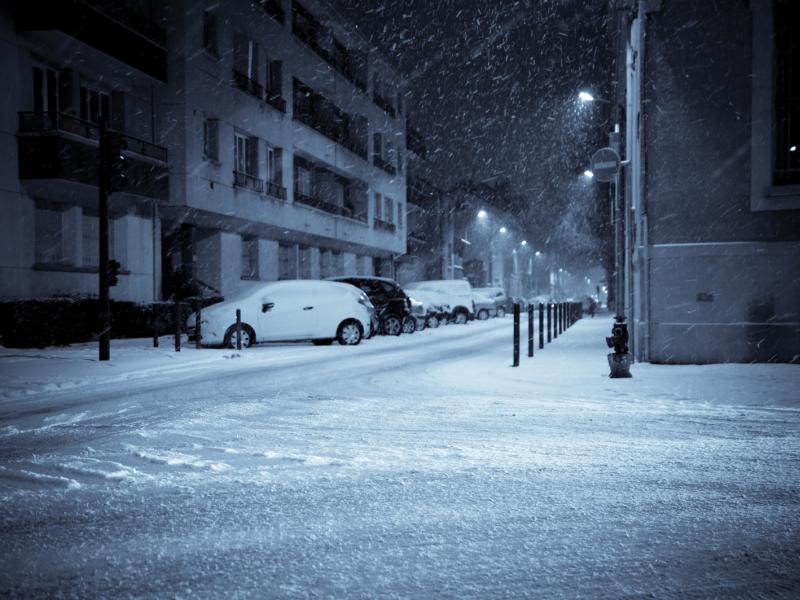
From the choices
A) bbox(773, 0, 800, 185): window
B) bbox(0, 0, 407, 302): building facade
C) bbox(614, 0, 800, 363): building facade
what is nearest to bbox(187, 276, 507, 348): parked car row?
bbox(0, 0, 407, 302): building facade

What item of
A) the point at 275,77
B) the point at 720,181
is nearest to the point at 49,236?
the point at 275,77

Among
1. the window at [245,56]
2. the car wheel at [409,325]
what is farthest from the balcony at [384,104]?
the car wheel at [409,325]

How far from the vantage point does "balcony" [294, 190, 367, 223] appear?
3456cm

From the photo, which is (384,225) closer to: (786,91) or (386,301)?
(386,301)

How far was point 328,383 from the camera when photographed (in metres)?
11.1

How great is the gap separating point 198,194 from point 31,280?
6.90 m

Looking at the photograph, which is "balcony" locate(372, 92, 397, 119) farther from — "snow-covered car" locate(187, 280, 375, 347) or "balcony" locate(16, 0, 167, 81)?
"snow-covered car" locate(187, 280, 375, 347)

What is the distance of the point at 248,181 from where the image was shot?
29.1 m

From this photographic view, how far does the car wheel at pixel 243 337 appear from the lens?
1767cm

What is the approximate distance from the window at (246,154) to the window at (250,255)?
9.52ft

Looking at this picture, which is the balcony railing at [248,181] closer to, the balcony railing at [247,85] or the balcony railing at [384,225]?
the balcony railing at [247,85]

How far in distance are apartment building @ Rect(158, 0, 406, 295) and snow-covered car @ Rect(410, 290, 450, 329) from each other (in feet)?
20.0

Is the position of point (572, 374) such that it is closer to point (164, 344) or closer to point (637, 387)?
point (637, 387)

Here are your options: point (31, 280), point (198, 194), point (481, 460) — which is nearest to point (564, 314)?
point (198, 194)
